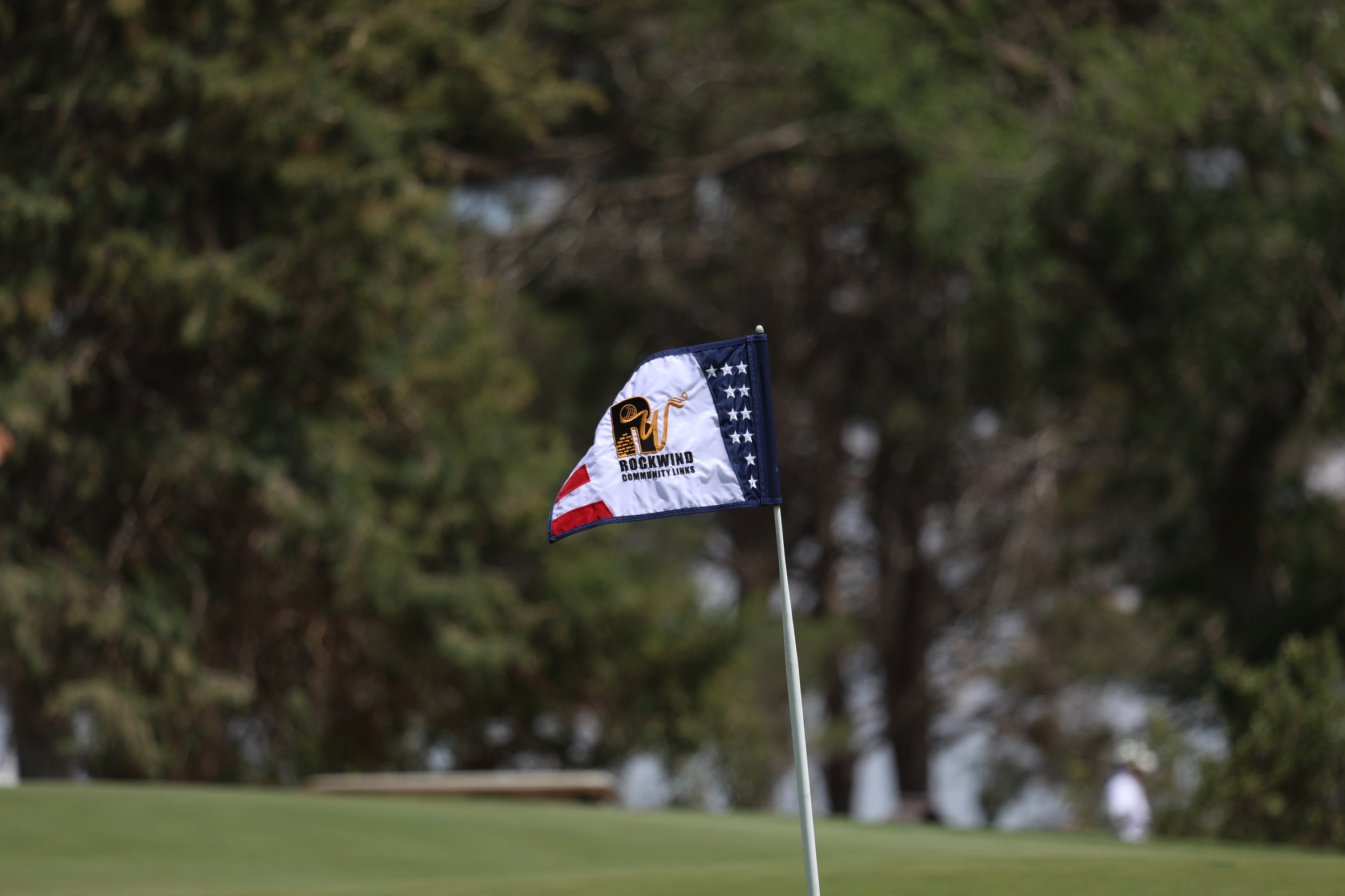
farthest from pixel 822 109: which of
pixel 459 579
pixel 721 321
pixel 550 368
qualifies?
pixel 459 579

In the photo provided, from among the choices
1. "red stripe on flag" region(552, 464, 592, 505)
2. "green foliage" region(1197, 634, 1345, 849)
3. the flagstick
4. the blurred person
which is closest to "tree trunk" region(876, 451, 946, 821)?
"green foliage" region(1197, 634, 1345, 849)

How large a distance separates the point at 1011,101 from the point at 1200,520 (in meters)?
6.60

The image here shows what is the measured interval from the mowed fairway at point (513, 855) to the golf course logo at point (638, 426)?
8.33 feet

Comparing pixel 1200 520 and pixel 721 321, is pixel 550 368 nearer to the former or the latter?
pixel 721 321

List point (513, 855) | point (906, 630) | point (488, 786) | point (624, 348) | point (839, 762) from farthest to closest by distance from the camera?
1. point (839, 762)
2. point (906, 630)
3. point (624, 348)
4. point (488, 786)
5. point (513, 855)

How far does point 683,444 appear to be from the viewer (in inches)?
295

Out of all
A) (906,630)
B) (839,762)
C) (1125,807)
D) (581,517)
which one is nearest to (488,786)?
(1125,807)

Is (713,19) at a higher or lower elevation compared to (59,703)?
higher

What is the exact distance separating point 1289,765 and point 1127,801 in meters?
1.49

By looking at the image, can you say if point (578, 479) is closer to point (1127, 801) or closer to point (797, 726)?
point (797, 726)

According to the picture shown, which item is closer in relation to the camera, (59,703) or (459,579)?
(59,703)

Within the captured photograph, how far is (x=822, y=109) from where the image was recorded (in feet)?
88.7

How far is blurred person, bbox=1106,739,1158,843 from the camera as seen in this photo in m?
15.0

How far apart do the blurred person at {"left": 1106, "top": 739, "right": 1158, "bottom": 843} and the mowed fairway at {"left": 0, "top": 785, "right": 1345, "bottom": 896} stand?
5.67 feet
